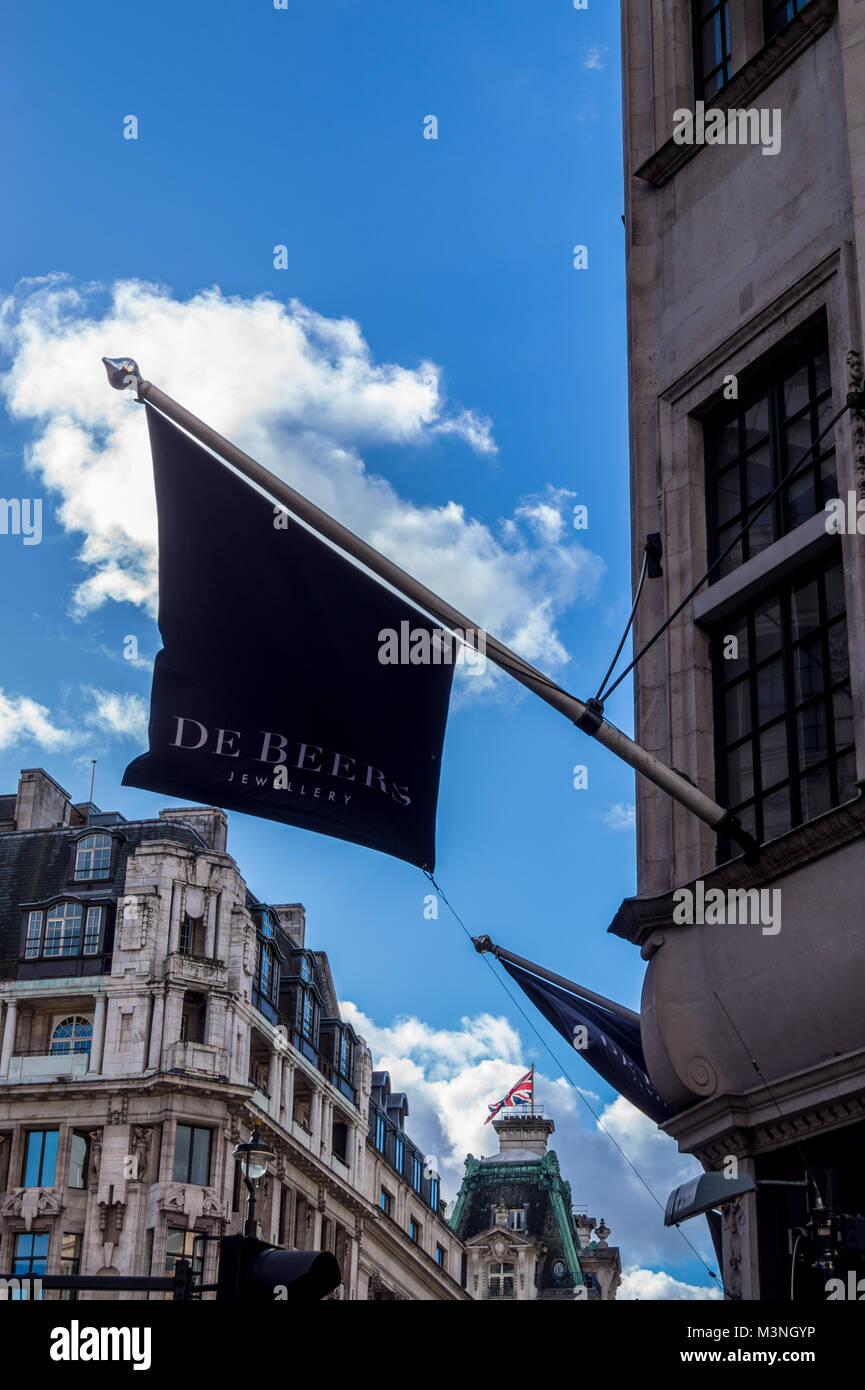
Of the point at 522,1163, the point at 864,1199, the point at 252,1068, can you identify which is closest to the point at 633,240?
the point at 864,1199

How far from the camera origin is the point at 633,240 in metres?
22.4

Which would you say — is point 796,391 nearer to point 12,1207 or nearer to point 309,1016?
point 12,1207

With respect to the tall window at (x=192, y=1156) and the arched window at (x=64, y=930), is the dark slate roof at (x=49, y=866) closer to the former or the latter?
the arched window at (x=64, y=930)

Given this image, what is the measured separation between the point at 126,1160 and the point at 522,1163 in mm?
55978

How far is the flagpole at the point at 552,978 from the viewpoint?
22.5 metres

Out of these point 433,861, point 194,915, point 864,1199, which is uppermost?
point 194,915

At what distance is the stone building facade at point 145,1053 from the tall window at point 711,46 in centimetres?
4640

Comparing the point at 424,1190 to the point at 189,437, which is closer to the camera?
the point at 189,437

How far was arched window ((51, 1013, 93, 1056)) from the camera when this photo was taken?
65.5 m

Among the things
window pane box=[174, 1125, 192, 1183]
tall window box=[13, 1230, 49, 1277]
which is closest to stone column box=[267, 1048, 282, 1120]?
window pane box=[174, 1125, 192, 1183]

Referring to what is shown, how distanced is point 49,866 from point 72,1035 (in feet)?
26.5

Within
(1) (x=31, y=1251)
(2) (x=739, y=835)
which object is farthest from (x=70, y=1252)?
(2) (x=739, y=835)

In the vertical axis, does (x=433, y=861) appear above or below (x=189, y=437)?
below
